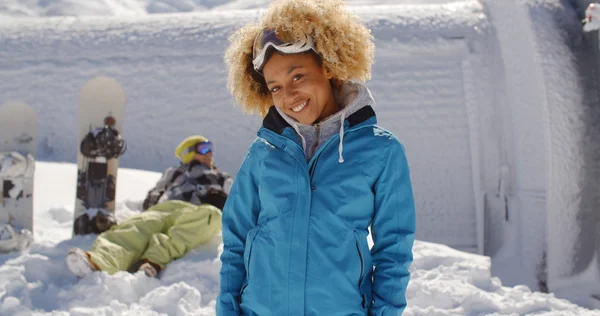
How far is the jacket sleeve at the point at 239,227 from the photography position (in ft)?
4.42

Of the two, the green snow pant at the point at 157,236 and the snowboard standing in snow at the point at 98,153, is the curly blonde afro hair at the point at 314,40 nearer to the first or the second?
the green snow pant at the point at 157,236

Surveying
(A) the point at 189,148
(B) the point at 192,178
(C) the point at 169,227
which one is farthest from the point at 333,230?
(A) the point at 189,148

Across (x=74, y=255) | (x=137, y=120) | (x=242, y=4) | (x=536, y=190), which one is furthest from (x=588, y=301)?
(x=242, y=4)

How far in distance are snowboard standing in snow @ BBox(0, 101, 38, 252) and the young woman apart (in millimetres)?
2639

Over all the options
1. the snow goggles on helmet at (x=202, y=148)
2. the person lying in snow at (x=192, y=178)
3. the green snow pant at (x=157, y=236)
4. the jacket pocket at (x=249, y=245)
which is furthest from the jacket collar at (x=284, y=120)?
the snow goggles on helmet at (x=202, y=148)

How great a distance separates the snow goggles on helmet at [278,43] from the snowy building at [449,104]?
344 centimetres

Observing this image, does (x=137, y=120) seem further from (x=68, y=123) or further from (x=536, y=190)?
(x=536, y=190)

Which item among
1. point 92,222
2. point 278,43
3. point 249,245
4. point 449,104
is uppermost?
point 278,43

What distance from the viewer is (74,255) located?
2973 mm

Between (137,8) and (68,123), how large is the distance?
14302 mm

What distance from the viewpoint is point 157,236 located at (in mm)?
3332

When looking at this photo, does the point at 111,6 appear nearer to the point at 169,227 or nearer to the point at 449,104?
the point at 449,104

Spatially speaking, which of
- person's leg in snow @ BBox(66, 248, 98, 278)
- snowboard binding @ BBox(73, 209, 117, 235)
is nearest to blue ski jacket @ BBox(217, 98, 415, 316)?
person's leg in snow @ BBox(66, 248, 98, 278)

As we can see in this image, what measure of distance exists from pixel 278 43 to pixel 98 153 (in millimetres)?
2958
